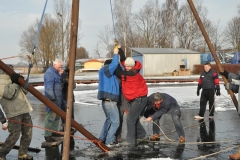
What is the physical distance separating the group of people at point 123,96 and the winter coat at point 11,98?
156 centimetres

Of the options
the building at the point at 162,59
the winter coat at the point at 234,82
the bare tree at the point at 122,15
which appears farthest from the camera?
the bare tree at the point at 122,15

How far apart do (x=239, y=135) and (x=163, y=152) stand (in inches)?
101

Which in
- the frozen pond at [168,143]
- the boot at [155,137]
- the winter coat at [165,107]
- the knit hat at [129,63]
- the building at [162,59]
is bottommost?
the frozen pond at [168,143]

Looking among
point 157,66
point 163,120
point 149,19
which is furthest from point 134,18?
point 163,120

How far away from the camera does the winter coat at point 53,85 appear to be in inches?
291

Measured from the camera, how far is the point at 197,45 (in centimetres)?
6669

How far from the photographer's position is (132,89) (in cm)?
703

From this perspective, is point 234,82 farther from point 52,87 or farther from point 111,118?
point 52,87

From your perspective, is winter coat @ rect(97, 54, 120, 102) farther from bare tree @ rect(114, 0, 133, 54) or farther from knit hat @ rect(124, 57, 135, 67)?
bare tree @ rect(114, 0, 133, 54)

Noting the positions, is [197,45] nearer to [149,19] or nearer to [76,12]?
[149,19]

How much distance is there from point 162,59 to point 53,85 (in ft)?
121

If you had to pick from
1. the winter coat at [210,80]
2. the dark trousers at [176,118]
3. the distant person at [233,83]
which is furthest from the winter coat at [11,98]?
the winter coat at [210,80]

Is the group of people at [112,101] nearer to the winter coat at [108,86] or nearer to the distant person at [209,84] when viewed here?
the winter coat at [108,86]

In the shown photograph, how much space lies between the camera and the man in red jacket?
22.8 ft
